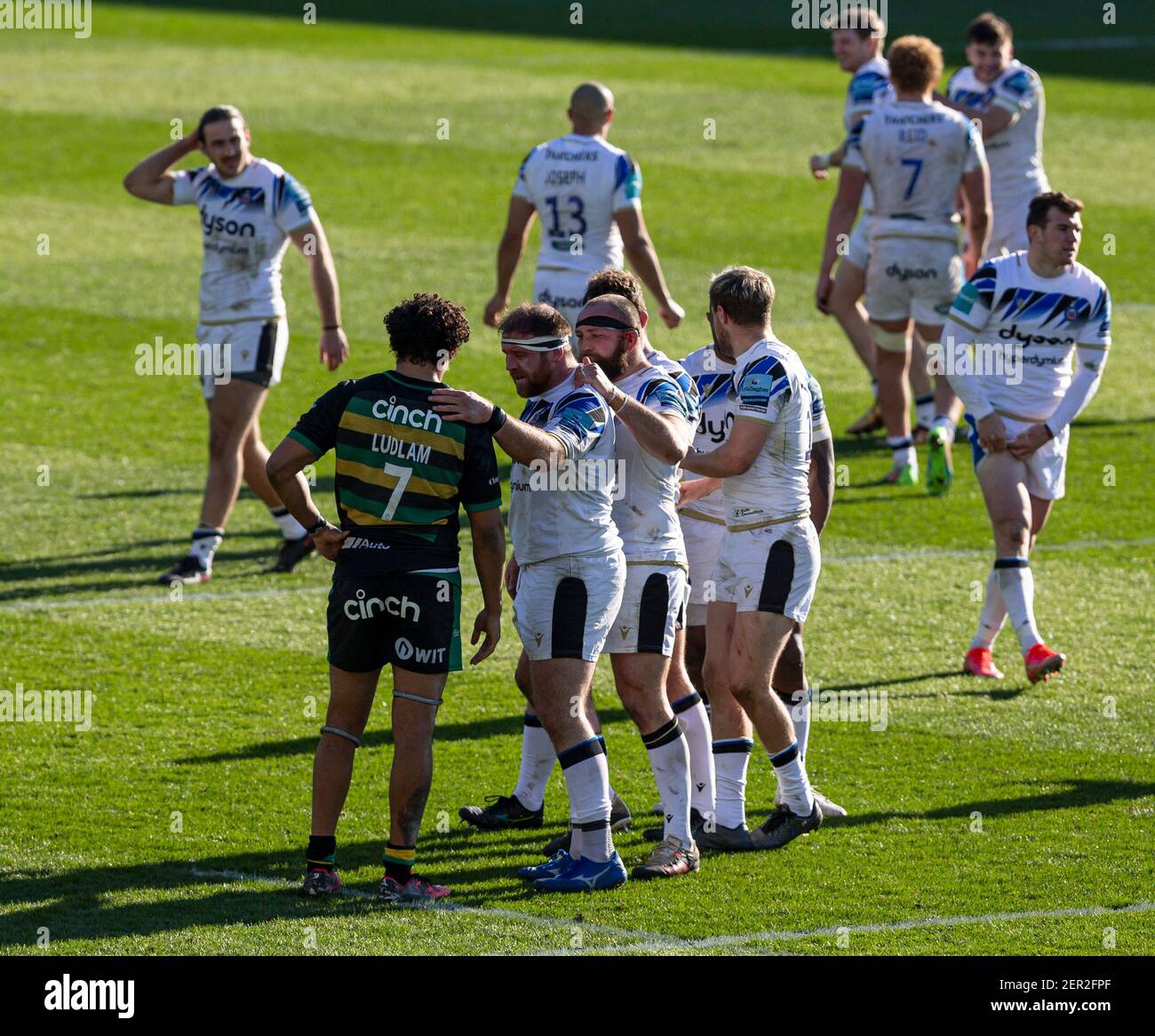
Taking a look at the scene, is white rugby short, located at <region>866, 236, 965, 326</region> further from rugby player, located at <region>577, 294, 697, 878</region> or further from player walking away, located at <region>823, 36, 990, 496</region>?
rugby player, located at <region>577, 294, 697, 878</region>

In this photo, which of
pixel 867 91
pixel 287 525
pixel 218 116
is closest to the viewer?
pixel 218 116

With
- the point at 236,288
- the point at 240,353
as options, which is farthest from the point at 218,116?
the point at 240,353

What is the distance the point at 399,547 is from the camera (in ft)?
21.5

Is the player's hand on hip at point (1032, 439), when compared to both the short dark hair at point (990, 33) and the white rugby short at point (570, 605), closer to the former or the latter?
the white rugby short at point (570, 605)

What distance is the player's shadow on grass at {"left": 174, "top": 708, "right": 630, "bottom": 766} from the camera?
8273 mm

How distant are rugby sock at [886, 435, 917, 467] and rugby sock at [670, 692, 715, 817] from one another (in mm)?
5983

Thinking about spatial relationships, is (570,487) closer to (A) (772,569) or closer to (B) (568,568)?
(B) (568,568)

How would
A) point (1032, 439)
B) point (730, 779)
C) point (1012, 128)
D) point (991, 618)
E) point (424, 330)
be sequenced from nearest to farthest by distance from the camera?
point (424, 330) → point (730, 779) → point (1032, 439) → point (991, 618) → point (1012, 128)

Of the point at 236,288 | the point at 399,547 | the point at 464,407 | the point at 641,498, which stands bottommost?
the point at 399,547

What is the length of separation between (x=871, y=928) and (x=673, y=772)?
0.95 meters

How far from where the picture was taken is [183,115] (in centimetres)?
2620

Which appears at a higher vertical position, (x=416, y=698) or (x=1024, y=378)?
(x=1024, y=378)

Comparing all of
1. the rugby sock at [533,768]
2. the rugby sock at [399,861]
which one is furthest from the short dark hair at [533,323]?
the rugby sock at [399,861]

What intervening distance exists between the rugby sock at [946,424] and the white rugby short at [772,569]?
5.48m
